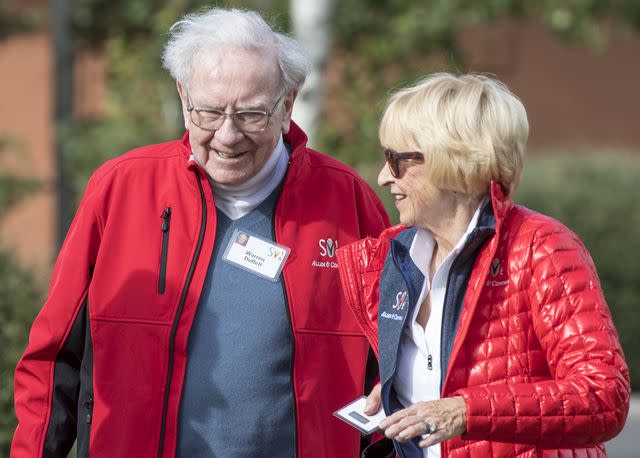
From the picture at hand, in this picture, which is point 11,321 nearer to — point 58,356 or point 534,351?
point 58,356

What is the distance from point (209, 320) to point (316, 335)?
313 mm

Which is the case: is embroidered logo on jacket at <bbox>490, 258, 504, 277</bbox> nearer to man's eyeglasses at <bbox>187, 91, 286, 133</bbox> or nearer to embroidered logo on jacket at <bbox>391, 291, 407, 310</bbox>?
embroidered logo on jacket at <bbox>391, 291, 407, 310</bbox>

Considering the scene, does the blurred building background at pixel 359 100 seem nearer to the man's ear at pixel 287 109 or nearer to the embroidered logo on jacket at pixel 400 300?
the man's ear at pixel 287 109

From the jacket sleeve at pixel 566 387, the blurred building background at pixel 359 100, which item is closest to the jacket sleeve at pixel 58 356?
the jacket sleeve at pixel 566 387

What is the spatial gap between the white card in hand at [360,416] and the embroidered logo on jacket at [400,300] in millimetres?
300

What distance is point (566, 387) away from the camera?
2.67 metres

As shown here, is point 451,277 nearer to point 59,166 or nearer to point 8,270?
point 8,270

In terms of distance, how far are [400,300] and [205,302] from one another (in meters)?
0.61

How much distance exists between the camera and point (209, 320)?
336cm

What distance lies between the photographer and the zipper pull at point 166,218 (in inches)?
135

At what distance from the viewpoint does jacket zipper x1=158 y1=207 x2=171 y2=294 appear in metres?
3.37

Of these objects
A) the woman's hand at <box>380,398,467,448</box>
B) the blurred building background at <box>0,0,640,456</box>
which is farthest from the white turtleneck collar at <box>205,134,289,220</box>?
the blurred building background at <box>0,0,640,456</box>

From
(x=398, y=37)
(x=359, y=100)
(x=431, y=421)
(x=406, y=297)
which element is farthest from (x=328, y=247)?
(x=359, y=100)

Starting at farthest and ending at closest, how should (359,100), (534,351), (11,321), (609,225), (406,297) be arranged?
(359,100), (609,225), (11,321), (406,297), (534,351)
